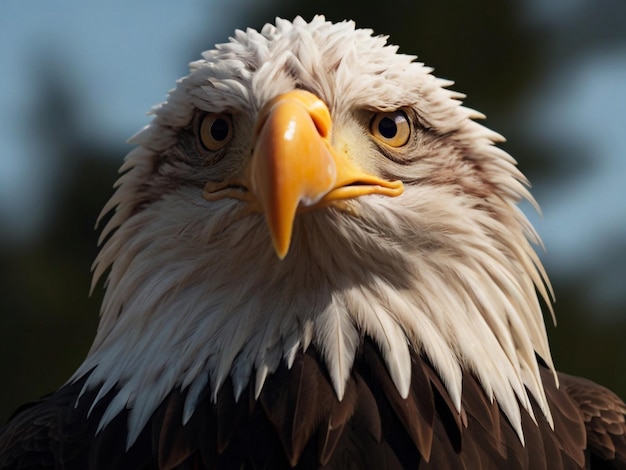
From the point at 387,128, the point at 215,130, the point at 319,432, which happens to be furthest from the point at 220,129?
the point at 319,432

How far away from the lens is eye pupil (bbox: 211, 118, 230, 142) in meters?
3.05

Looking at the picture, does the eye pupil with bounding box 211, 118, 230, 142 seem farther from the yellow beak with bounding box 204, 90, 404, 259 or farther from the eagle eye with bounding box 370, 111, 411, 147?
the eagle eye with bounding box 370, 111, 411, 147

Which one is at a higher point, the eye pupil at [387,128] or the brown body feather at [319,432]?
the eye pupil at [387,128]

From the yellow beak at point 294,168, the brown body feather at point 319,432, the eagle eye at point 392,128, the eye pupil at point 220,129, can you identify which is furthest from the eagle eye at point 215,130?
the brown body feather at point 319,432

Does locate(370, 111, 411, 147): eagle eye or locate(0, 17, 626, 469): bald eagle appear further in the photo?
locate(370, 111, 411, 147): eagle eye

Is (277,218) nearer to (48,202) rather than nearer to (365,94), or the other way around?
(365,94)

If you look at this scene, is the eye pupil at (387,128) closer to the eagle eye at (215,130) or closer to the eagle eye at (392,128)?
the eagle eye at (392,128)

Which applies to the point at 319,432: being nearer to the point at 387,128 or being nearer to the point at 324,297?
the point at 324,297

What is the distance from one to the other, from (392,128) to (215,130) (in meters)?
0.55

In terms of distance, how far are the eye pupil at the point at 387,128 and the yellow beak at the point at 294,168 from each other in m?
0.18

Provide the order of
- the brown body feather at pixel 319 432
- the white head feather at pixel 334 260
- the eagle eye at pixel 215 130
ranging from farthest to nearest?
the eagle eye at pixel 215 130
the white head feather at pixel 334 260
the brown body feather at pixel 319 432

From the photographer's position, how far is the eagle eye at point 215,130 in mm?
3039

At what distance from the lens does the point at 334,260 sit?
117 inches

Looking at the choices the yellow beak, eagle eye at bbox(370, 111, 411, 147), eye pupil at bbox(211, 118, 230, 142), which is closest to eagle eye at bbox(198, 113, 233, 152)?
eye pupil at bbox(211, 118, 230, 142)
